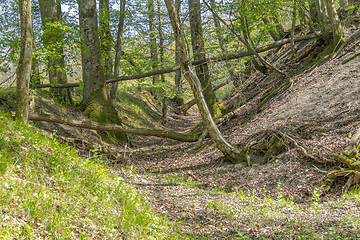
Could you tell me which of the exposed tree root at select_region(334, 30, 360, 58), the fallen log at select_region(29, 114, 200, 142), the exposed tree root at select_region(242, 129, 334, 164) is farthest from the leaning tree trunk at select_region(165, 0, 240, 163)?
the exposed tree root at select_region(334, 30, 360, 58)

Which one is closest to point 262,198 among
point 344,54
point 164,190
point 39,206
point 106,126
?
point 164,190

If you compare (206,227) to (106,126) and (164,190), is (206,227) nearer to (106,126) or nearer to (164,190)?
(164,190)


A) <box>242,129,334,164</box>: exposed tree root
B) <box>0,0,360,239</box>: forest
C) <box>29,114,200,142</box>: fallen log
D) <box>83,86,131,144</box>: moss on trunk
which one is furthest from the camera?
<box>83,86,131,144</box>: moss on trunk

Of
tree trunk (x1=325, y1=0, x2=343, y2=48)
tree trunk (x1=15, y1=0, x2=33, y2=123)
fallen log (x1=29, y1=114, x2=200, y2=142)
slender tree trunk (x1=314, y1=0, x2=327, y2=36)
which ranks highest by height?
slender tree trunk (x1=314, y1=0, x2=327, y2=36)

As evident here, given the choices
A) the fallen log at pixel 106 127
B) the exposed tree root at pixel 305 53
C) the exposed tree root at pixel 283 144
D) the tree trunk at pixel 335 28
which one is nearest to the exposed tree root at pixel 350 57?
the tree trunk at pixel 335 28

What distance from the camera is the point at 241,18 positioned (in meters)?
10.3

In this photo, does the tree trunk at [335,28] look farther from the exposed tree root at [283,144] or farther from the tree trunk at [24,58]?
the tree trunk at [24,58]

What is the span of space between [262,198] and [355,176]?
1746 mm

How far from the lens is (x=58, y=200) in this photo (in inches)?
124

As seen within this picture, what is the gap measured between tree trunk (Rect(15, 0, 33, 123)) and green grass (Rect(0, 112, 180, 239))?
2.59 ft

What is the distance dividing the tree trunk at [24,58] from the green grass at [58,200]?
0.79 m

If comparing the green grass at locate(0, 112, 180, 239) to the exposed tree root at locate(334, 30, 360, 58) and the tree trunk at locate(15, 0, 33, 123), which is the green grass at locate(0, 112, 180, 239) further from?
the exposed tree root at locate(334, 30, 360, 58)

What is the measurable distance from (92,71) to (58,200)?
7517 millimetres

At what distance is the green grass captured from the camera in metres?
2.64
